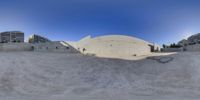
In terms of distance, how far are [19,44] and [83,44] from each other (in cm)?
721

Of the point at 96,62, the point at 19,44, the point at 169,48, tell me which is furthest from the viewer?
the point at 169,48

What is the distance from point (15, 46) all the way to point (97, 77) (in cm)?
1547

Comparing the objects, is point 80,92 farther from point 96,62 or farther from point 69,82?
point 96,62

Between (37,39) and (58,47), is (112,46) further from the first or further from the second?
(37,39)

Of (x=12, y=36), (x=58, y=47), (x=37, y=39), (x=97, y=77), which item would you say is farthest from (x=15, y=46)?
(x=97, y=77)

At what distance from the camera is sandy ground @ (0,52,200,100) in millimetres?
17713

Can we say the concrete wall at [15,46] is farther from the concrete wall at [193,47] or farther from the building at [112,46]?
the concrete wall at [193,47]

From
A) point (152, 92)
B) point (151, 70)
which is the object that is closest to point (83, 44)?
point (151, 70)

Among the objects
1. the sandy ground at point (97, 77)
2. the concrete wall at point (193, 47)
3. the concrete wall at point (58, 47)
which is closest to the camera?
the sandy ground at point (97, 77)

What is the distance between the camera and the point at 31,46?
34.5m

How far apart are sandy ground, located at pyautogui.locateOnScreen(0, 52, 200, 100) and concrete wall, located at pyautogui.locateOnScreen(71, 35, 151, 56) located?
5874 millimetres

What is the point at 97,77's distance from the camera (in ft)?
72.4

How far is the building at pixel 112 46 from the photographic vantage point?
111ft

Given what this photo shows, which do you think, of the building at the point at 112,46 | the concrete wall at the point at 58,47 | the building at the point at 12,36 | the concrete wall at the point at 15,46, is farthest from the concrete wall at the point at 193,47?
the building at the point at 12,36
